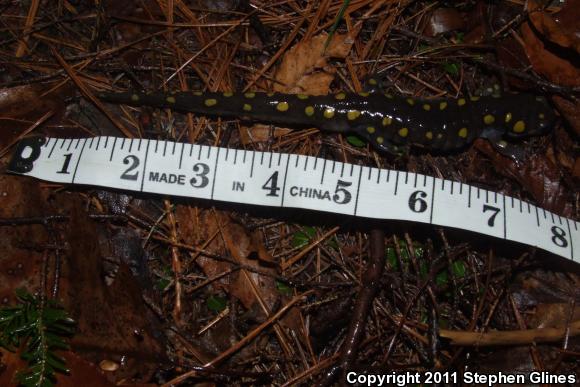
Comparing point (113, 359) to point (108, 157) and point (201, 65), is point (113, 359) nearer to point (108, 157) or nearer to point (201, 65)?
point (108, 157)

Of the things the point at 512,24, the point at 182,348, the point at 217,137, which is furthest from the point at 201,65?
the point at 512,24

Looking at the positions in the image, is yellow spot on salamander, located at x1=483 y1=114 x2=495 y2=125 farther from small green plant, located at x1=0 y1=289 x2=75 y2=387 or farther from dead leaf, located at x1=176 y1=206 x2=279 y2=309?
small green plant, located at x1=0 y1=289 x2=75 y2=387

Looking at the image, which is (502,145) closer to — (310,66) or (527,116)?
(527,116)

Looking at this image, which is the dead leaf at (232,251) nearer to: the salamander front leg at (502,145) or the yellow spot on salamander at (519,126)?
the salamander front leg at (502,145)

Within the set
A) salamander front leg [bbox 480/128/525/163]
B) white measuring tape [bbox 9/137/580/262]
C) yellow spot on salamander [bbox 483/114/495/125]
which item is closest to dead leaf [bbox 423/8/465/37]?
yellow spot on salamander [bbox 483/114/495/125]

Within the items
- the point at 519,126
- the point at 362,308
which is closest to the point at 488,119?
the point at 519,126

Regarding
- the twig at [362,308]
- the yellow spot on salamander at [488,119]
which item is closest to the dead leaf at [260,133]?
the twig at [362,308]

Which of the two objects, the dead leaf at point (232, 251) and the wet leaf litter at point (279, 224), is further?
the dead leaf at point (232, 251)

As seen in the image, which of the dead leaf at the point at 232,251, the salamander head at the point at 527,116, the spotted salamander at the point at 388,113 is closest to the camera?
the dead leaf at the point at 232,251
